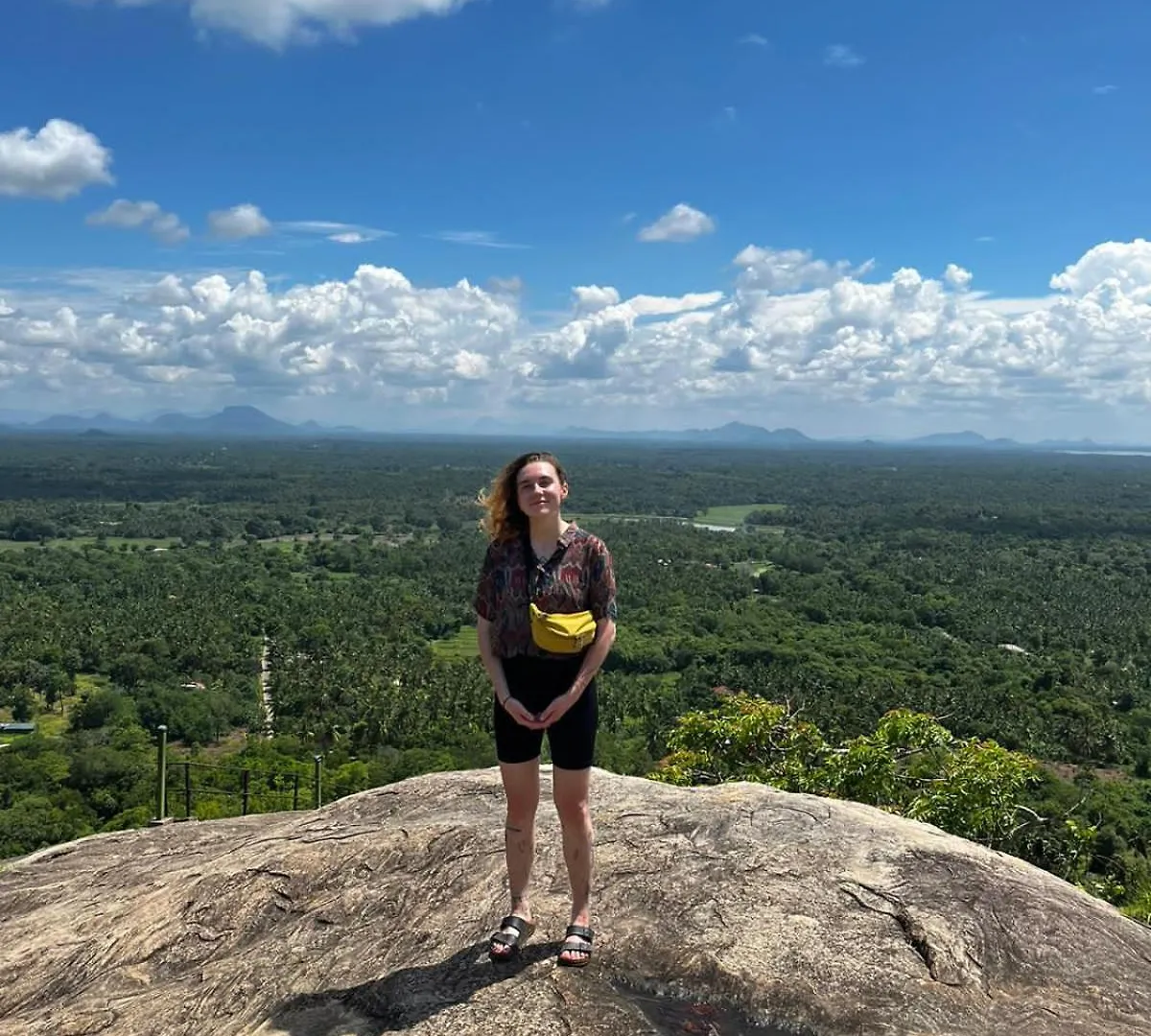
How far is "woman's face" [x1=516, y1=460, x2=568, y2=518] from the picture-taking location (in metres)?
4.59

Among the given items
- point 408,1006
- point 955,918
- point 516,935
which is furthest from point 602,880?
point 955,918

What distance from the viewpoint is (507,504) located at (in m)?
4.78

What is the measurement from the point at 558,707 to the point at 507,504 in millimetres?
1068

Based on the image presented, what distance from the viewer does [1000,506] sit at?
622 feet

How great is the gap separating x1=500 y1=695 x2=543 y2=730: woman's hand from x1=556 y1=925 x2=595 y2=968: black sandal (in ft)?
3.58

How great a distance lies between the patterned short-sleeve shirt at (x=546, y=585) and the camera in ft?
15.1

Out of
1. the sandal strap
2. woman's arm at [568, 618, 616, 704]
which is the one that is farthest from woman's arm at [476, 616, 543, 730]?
the sandal strap

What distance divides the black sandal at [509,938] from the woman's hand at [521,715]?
1060 mm

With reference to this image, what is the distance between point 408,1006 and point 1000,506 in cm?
20523

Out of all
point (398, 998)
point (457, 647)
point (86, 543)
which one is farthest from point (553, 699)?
point (86, 543)

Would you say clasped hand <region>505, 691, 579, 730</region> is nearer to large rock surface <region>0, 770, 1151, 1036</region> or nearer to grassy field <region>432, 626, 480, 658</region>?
large rock surface <region>0, 770, 1151, 1036</region>

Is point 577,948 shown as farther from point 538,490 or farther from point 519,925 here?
point 538,490

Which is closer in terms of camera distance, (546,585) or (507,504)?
(546,585)

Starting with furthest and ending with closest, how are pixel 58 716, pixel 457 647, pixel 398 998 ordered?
pixel 457 647
pixel 58 716
pixel 398 998
